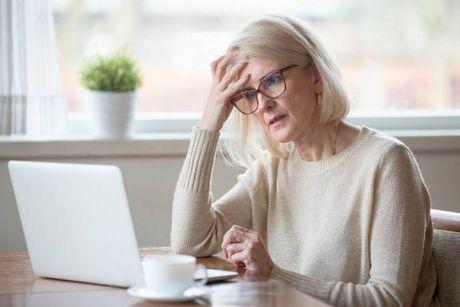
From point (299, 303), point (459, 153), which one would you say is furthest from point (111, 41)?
point (299, 303)

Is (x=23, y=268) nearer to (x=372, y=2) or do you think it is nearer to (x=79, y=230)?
(x=79, y=230)

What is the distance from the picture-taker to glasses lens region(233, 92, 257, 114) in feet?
7.18

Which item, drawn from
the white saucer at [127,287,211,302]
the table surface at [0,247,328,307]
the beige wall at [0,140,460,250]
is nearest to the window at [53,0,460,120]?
the beige wall at [0,140,460,250]

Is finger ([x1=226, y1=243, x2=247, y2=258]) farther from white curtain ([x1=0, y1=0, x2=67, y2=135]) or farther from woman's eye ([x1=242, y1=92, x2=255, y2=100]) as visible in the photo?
white curtain ([x1=0, y1=0, x2=67, y2=135])

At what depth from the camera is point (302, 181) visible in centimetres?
226

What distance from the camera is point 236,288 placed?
169cm

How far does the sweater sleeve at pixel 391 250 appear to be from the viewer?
74.7 inches

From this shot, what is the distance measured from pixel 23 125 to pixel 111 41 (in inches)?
17.7

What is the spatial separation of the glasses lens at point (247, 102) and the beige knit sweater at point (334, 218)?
0.37 feet

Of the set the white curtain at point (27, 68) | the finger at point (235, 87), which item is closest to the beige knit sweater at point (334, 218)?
the finger at point (235, 87)

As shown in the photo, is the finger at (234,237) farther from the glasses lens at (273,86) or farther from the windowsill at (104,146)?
the windowsill at (104,146)

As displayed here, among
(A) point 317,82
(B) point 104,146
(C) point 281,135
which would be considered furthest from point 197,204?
(B) point 104,146

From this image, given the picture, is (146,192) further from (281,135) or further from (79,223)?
(79,223)

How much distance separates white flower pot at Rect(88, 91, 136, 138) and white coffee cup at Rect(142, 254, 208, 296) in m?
1.60
